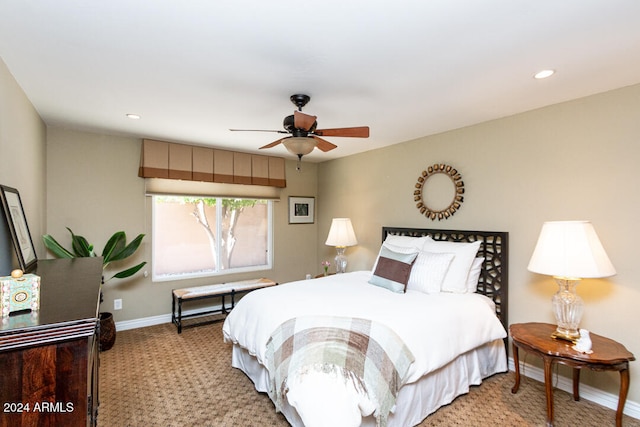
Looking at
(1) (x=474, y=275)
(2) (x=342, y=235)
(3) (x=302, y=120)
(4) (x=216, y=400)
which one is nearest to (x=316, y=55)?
(3) (x=302, y=120)

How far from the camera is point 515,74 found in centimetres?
216

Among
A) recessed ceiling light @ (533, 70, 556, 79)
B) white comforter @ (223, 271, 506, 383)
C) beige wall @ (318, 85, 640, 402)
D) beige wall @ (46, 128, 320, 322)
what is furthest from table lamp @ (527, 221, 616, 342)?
beige wall @ (46, 128, 320, 322)

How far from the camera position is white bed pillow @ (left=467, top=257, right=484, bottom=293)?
9.84 ft

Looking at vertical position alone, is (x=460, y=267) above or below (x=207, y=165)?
below

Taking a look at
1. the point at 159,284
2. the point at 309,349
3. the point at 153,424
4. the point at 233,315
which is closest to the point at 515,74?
the point at 309,349

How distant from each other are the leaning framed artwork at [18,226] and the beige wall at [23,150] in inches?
2.8

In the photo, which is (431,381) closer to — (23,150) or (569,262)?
(569,262)

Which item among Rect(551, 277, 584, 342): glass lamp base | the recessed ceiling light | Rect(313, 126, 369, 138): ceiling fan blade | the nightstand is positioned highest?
the recessed ceiling light

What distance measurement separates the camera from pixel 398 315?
228 cm

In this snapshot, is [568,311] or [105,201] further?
[105,201]

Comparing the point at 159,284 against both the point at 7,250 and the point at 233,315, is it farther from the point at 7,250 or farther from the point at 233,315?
the point at 7,250

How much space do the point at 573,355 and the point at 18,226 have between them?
3713 mm

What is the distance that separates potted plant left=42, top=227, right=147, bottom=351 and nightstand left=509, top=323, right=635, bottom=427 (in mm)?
3749

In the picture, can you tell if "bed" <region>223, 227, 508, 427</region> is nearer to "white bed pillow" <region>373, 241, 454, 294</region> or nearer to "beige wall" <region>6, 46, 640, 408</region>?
"white bed pillow" <region>373, 241, 454, 294</region>
